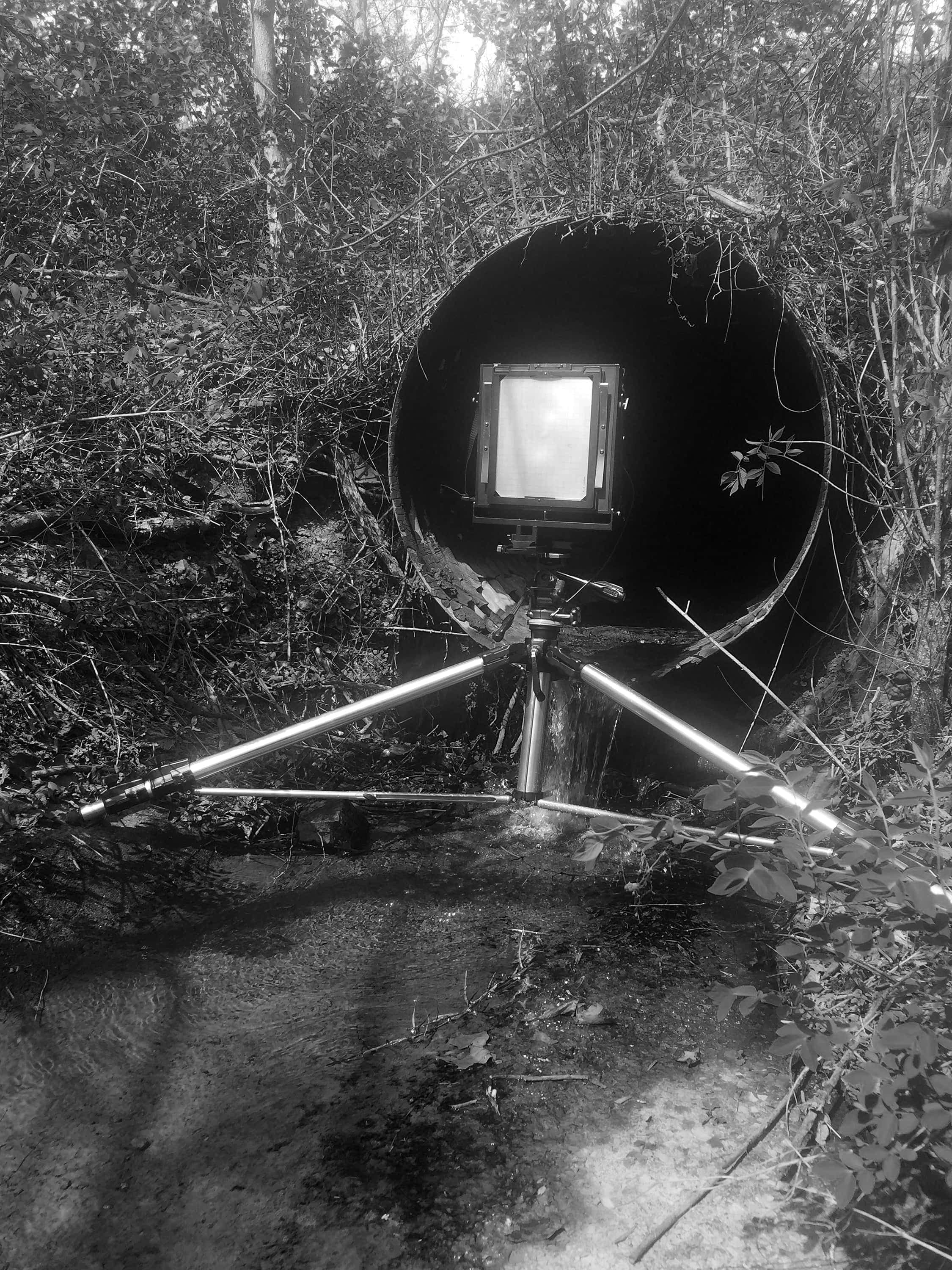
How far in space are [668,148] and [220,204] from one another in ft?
8.73

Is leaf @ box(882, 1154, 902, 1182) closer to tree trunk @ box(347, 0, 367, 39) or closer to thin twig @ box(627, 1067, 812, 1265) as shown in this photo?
thin twig @ box(627, 1067, 812, 1265)

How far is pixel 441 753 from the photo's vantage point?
13.2 feet

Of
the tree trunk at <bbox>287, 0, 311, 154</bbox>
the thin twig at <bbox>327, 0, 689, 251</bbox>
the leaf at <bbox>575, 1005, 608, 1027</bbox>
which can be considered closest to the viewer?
the leaf at <bbox>575, 1005, 608, 1027</bbox>

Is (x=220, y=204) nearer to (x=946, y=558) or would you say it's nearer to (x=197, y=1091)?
(x=946, y=558)

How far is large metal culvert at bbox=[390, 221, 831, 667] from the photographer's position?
3.73 metres

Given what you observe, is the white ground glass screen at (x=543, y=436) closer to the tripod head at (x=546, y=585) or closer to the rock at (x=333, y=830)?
the tripod head at (x=546, y=585)

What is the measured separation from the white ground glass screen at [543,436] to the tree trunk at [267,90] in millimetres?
2634

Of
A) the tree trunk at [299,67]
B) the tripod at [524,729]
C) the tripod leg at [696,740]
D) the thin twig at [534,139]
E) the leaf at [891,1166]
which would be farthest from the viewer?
the tree trunk at [299,67]

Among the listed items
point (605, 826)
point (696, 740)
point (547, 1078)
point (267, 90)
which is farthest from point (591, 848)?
point (267, 90)

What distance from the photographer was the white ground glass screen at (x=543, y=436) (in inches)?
124

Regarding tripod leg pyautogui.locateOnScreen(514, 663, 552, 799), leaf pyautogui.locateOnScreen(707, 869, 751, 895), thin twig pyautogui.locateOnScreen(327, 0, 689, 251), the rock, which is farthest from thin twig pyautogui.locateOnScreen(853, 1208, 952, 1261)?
thin twig pyautogui.locateOnScreen(327, 0, 689, 251)

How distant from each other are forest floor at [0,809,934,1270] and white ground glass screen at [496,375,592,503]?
52.0 inches

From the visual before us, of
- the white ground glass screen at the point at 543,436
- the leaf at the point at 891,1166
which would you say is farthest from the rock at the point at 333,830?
the leaf at the point at 891,1166

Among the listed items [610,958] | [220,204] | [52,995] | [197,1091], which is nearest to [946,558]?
[610,958]
